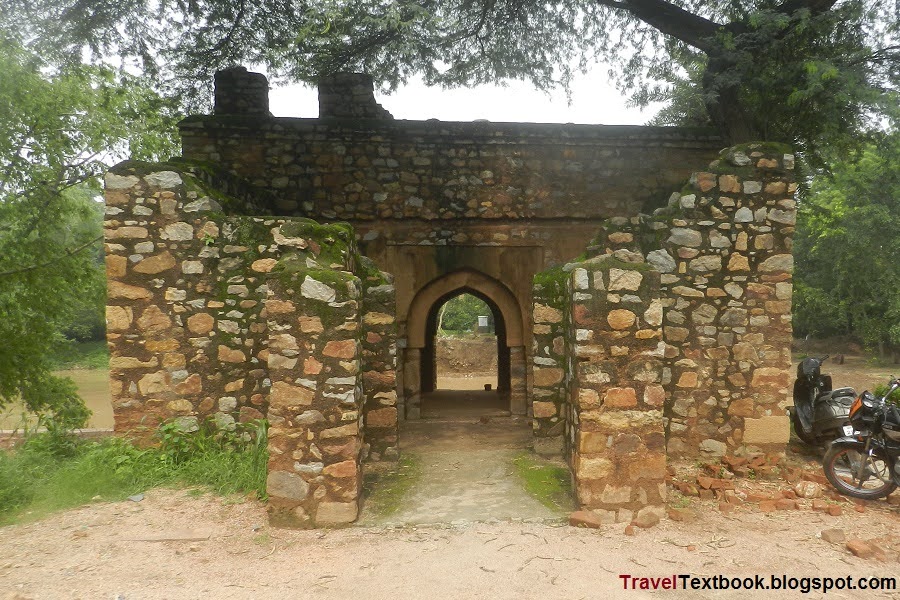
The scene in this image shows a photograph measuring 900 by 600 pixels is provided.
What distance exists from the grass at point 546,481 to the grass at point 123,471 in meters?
2.53

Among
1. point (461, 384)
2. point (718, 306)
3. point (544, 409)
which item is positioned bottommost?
point (461, 384)

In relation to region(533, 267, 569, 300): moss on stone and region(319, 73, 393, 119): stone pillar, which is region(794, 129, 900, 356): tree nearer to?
region(533, 267, 569, 300): moss on stone

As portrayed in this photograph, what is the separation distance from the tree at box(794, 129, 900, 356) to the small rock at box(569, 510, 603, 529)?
1628 centimetres

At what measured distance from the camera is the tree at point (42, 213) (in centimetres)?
900

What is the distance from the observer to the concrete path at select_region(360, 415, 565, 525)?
4539 millimetres

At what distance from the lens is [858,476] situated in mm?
4980

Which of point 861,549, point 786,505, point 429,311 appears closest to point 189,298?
point 429,311

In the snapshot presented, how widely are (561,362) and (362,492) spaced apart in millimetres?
2447

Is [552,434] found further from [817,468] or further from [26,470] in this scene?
[26,470]

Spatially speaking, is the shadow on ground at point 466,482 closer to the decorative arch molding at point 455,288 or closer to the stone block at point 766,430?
the decorative arch molding at point 455,288

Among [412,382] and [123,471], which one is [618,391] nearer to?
[412,382]

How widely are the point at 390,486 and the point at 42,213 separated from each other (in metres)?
8.32

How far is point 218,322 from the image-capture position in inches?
227

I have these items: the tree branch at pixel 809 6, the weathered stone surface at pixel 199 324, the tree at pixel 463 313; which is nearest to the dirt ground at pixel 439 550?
the weathered stone surface at pixel 199 324
